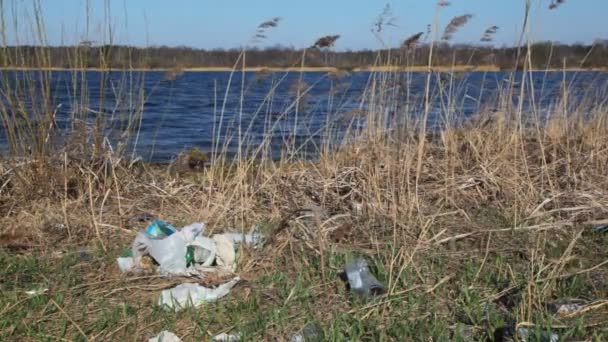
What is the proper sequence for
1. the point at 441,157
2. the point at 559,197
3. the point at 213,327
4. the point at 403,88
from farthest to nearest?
1. the point at 441,157
2. the point at 403,88
3. the point at 559,197
4. the point at 213,327

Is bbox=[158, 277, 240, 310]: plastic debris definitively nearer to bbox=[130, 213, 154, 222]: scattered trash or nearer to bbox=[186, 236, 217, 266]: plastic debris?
bbox=[186, 236, 217, 266]: plastic debris

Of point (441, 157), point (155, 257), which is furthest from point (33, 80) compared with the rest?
point (441, 157)

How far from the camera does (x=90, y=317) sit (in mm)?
2887

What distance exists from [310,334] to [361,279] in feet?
1.72

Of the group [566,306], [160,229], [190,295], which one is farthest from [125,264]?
[566,306]

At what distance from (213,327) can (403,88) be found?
8.51 ft

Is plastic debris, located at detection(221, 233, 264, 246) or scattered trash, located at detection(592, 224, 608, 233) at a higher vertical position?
scattered trash, located at detection(592, 224, 608, 233)

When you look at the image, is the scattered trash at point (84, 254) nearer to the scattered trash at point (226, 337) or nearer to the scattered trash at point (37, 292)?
the scattered trash at point (37, 292)

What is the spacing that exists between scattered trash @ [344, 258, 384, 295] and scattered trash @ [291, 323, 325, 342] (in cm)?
37

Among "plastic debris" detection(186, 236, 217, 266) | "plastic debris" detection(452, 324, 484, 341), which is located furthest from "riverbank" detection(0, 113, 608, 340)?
"plastic debris" detection(186, 236, 217, 266)

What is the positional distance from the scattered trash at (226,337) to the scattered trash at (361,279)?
24.7 inches

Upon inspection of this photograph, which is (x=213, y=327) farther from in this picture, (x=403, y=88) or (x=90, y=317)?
(x=403, y=88)

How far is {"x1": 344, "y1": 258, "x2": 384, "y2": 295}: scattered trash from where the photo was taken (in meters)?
3.02

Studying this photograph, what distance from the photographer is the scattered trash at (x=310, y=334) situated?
8.50 ft
